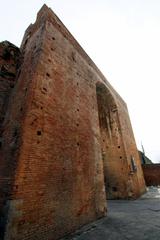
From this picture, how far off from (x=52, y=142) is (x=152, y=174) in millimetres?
14241

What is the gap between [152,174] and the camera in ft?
49.5

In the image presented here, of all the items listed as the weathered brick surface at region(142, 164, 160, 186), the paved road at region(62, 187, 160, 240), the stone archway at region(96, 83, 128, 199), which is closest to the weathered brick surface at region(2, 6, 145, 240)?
the paved road at region(62, 187, 160, 240)

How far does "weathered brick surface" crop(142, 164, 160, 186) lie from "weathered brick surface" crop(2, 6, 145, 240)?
Answer: 36.6ft

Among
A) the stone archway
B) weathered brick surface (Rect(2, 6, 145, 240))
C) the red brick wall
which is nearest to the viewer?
the red brick wall

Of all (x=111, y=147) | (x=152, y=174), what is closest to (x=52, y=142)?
(x=111, y=147)

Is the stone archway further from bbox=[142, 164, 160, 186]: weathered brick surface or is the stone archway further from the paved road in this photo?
bbox=[142, 164, 160, 186]: weathered brick surface

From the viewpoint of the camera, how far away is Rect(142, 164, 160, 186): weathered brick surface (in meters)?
14.9

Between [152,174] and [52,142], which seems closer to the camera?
[52,142]

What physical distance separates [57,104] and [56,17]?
435 cm

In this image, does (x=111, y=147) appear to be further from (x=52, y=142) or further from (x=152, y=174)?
(x=152, y=174)

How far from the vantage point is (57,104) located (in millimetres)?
4973

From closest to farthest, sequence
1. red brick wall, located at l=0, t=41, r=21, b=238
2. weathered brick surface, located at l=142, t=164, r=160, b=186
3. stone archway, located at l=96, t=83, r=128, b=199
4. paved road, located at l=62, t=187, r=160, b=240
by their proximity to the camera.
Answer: red brick wall, located at l=0, t=41, r=21, b=238 → paved road, located at l=62, t=187, r=160, b=240 → stone archway, located at l=96, t=83, r=128, b=199 → weathered brick surface, located at l=142, t=164, r=160, b=186

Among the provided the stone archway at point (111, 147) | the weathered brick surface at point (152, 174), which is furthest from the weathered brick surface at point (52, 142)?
the weathered brick surface at point (152, 174)

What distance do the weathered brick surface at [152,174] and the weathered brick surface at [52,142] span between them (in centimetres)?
1115
